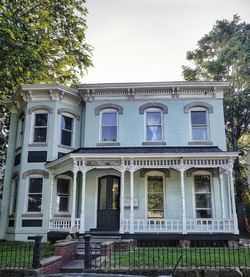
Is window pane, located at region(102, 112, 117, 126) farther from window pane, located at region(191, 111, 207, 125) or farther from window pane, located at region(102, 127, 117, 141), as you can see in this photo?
window pane, located at region(191, 111, 207, 125)

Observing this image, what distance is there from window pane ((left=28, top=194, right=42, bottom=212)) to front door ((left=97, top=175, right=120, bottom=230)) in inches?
115

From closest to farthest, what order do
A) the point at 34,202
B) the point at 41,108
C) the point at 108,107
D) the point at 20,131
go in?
the point at 34,202
the point at 41,108
the point at 108,107
the point at 20,131

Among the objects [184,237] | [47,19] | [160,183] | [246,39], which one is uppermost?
[246,39]

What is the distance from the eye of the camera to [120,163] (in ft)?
46.5

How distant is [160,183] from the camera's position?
50.4 feet

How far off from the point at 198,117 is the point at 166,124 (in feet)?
5.60

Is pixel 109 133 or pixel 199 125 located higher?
pixel 199 125

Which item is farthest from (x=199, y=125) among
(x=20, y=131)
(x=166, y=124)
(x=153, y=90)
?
(x=20, y=131)

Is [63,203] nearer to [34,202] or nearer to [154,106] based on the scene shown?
[34,202]

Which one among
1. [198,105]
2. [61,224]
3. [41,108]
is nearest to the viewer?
[61,224]

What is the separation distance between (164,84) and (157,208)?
6.21 meters

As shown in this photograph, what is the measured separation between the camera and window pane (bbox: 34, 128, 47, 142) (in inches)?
642

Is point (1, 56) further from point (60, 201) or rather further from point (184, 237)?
point (184, 237)

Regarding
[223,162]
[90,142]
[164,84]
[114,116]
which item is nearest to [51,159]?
[90,142]
